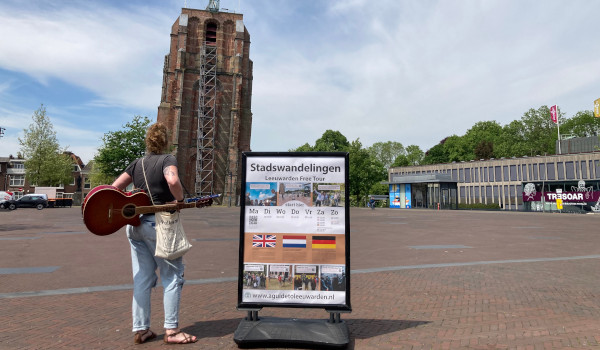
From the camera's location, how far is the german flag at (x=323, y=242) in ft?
11.5

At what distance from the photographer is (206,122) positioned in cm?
4703

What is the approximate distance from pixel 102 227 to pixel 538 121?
259ft

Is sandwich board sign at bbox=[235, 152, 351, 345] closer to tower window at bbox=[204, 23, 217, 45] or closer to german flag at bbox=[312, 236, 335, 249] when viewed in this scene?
german flag at bbox=[312, 236, 335, 249]

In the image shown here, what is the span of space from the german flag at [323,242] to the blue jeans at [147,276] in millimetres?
1215

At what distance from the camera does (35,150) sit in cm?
4541

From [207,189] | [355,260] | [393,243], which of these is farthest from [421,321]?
[207,189]

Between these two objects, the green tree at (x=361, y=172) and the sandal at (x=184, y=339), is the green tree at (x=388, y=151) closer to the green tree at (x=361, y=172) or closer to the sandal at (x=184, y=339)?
the green tree at (x=361, y=172)

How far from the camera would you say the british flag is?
11.7ft

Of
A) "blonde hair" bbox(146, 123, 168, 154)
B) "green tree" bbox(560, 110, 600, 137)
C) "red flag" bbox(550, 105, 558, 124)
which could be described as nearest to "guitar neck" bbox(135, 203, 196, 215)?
"blonde hair" bbox(146, 123, 168, 154)

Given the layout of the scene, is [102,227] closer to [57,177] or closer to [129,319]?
[129,319]

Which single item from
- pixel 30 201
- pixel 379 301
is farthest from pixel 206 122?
pixel 379 301

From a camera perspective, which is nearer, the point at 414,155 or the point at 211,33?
the point at 211,33

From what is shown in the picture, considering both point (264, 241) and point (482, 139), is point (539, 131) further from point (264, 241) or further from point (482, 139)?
point (264, 241)

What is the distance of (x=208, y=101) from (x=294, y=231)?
45.6 meters
